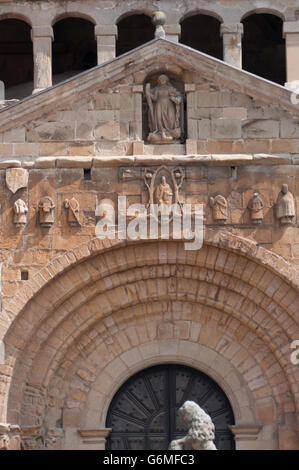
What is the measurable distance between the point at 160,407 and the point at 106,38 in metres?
6.83

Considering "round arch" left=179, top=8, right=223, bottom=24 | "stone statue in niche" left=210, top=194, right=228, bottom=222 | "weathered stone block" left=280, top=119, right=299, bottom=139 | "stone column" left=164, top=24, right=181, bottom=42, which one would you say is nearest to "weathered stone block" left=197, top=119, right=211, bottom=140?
"stone statue in niche" left=210, top=194, right=228, bottom=222

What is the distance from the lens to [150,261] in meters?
21.8

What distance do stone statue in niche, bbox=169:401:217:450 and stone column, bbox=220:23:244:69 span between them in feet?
23.3

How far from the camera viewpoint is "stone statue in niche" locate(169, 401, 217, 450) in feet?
65.7

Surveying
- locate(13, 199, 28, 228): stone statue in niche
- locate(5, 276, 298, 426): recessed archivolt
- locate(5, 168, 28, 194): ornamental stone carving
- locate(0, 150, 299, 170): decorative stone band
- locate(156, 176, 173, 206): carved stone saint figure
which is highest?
locate(0, 150, 299, 170): decorative stone band

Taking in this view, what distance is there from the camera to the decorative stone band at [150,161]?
21.8 meters

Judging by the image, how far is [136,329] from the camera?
22219mm

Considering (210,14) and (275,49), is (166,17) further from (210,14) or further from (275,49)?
(275,49)

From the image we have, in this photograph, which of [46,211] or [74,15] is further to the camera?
[74,15]

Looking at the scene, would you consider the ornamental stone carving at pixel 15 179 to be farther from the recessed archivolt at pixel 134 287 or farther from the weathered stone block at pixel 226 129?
the weathered stone block at pixel 226 129

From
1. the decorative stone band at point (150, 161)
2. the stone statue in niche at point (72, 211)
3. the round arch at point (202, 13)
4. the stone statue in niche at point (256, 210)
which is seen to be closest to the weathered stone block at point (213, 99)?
the decorative stone band at point (150, 161)

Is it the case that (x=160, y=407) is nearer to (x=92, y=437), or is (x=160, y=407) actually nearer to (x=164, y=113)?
(x=92, y=437)

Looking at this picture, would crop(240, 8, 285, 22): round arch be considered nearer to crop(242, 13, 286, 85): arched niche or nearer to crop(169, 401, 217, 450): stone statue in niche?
crop(242, 13, 286, 85): arched niche

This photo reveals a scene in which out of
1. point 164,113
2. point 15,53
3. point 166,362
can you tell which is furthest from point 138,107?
point 15,53
